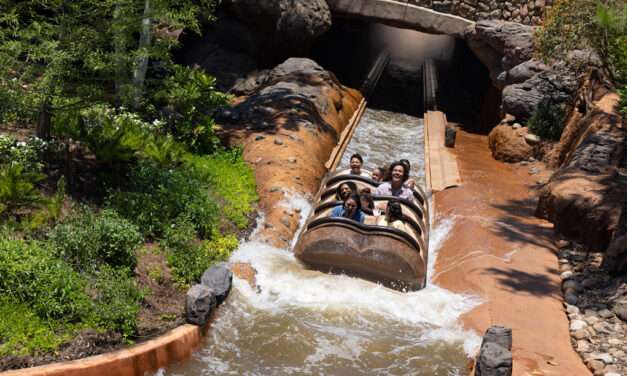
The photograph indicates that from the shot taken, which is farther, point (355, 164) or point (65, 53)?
point (355, 164)

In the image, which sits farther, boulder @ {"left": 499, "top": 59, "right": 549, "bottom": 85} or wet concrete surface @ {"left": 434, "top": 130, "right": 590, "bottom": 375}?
boulder @ {"left": 499, "top": 59, "right": 549, "bottom": 85}

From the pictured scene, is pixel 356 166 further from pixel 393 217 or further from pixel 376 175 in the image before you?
pixel 393 217

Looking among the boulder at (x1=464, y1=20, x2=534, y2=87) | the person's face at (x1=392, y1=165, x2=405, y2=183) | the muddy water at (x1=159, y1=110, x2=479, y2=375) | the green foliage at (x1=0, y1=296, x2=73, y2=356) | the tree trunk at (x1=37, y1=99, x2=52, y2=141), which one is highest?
the boulder at (x1=464, y1=20, x2=534, y2=87)

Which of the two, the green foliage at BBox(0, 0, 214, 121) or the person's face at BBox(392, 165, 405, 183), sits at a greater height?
the green foliage at BBox(0, 0, 214, 121)

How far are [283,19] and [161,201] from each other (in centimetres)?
1025

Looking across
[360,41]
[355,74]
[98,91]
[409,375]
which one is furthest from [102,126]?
[360,41]

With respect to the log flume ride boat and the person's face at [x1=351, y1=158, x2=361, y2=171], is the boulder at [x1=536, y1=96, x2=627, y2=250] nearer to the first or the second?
the log flume ride boat

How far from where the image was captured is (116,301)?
7156mm

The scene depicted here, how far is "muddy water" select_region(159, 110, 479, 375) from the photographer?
24.2 ft

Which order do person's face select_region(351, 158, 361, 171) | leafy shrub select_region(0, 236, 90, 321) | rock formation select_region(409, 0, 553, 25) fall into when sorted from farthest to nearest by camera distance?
rock formation select_region(409, 0, 553, 25), person's face select_region(351, 158, 361, 171), leafy shrub select_region(0, 236, 90, 321)

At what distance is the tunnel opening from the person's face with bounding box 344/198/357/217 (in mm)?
10743

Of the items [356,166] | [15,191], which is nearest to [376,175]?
[356,166]

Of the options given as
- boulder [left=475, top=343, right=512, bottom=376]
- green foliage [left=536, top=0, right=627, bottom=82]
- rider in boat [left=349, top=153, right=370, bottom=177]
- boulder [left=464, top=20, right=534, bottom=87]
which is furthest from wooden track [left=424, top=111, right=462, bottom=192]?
boulder [left=475, top=343, right=512, bottom=376]

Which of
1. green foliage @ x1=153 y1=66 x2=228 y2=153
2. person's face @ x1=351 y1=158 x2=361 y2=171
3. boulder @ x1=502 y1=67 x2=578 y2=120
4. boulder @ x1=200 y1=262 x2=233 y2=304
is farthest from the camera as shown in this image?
boulder @ x1=502 y1=67 x2=578 y2=120
